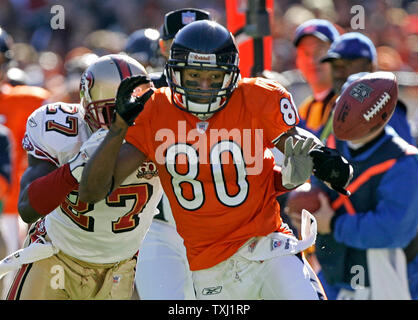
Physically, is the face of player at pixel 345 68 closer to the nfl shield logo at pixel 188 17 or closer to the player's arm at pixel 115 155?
the nfl shield logo at pixel 188 17

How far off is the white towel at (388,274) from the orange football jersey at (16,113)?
2852 mm

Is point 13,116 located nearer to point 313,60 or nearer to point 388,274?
point 313,60

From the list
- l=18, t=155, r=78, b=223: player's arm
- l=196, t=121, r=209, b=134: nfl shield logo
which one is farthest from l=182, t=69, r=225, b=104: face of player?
l=18, t=155, r=78, b=223: player's arm

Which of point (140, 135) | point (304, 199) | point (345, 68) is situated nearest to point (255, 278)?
point (140, 135)

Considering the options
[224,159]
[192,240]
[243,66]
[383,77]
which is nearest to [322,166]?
[224,159]

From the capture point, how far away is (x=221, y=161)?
402 centimetres

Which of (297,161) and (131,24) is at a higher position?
(297,161)

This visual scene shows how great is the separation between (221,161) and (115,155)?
0.47m

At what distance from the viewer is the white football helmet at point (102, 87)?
14.0ft

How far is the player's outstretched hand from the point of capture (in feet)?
12.6

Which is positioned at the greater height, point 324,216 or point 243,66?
point 243,66

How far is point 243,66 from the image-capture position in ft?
20.7

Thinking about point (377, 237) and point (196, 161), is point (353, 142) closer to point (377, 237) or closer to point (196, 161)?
point (377, 237)
